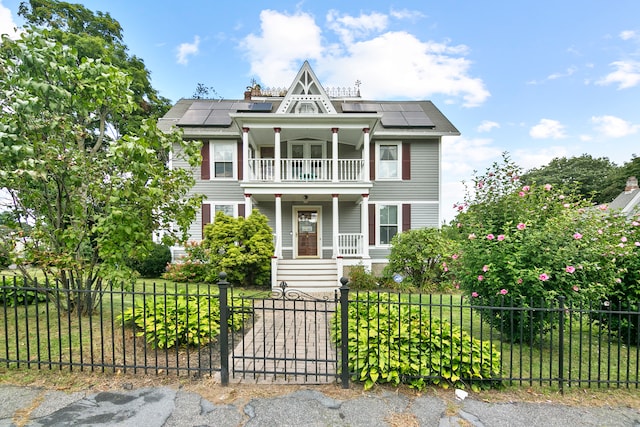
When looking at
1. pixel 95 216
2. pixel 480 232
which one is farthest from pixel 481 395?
pixel 95 216

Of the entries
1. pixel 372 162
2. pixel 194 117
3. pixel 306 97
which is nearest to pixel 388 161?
pixel 372 162

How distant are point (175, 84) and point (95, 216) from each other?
1847cm

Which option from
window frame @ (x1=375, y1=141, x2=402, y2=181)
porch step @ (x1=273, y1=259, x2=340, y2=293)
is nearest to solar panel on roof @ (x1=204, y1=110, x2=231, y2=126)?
window frame @ (x1=375, y1=141, x2=402, y2=181)

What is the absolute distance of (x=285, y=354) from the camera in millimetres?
3576

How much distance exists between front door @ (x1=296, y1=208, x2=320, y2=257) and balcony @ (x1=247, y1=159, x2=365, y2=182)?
1834mm

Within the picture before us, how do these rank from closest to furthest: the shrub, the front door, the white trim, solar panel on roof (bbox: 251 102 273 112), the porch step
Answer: the shrub
the porch step
solar panel on roof (bbox: 251 102 273 112)
the white trim
the front door

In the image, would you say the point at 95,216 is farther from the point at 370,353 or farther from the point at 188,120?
the point at 188,120

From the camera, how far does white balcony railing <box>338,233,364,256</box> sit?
433 inches

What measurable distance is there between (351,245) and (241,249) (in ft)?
13.6

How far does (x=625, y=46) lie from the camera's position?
37.4ft

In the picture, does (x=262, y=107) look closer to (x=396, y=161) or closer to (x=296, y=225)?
(x=296, y=225)

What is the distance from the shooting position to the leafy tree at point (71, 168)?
410 centimetres

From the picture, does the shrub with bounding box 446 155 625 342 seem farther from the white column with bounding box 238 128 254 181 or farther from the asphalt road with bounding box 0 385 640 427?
the white column with bounding box 238 128 254 181

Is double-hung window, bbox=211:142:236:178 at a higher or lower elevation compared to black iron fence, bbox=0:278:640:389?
higher
